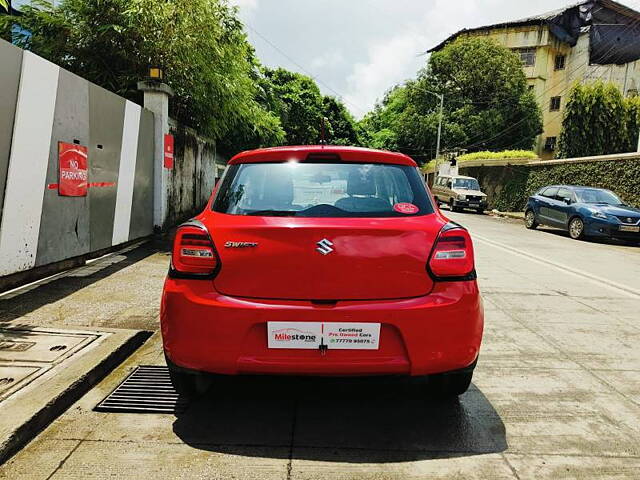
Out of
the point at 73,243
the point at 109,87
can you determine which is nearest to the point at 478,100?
the point at 109,87

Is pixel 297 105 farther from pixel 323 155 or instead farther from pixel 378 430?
pixel 378 430

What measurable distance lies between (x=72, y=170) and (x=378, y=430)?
5376 millimetres

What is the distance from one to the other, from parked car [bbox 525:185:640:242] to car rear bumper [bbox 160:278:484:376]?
522 inches

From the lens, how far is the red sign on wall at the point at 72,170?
245 inches

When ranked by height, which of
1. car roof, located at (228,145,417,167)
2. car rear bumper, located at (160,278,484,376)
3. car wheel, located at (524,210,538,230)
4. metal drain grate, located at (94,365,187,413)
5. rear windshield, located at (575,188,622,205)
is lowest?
metal drain grate, located at (94,365,187,413)

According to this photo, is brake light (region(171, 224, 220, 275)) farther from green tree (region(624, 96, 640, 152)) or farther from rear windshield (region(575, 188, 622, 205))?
green tree (region(624, 96, 640, 152))

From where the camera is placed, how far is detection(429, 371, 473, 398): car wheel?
3014 mm

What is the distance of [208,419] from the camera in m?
2.92

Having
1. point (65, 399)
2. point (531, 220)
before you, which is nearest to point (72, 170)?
point (65, 399)

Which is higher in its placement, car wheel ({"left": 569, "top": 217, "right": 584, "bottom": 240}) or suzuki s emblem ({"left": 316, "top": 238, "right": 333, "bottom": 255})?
car wheel ({"left": 569, "top": 217, "right": 584, "bottom": 240})

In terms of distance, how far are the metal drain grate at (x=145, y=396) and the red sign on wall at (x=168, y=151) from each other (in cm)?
746

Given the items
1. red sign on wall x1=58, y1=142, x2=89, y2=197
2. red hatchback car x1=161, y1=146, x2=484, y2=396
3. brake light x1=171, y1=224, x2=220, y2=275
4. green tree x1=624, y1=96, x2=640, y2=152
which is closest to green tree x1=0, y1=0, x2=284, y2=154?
red sign on wall x1=58, y1=142, x2=89, y2=197

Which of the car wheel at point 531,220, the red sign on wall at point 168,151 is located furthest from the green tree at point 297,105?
the red sign on wall at point 168,151

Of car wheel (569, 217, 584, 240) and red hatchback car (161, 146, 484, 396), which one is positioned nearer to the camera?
red hatchback car (161, 146, 484, 396)
